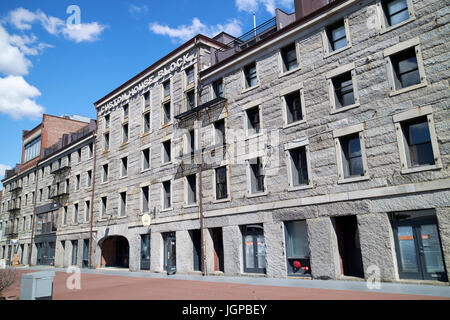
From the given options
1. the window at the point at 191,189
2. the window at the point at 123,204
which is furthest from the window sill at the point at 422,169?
the window at the point at 123,204

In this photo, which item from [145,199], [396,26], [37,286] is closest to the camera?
[37,286]

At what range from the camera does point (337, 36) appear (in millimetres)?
16609

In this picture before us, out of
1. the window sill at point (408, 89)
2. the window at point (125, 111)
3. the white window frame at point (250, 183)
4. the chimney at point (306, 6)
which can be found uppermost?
the chimney at point (306, 6)

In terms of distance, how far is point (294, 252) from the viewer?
54.9 ft

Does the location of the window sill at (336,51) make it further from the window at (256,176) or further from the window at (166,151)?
the window at (166,151)

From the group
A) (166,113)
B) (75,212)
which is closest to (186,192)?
(166,113)

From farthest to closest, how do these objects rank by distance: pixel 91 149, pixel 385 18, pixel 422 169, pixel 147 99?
pixel 91 149 < pixel 147 99 < pixel 385 18 < pixel 422 169

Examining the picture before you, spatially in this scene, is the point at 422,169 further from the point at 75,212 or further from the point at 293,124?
Result: the point at 75,212

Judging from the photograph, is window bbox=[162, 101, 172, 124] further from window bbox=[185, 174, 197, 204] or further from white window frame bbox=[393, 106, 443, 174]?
white window frame bbox=[393, 106, 443, 174]

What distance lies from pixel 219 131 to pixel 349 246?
10185 millimetres

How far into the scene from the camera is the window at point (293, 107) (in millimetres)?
17742

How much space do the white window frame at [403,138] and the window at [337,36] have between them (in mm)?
4737
